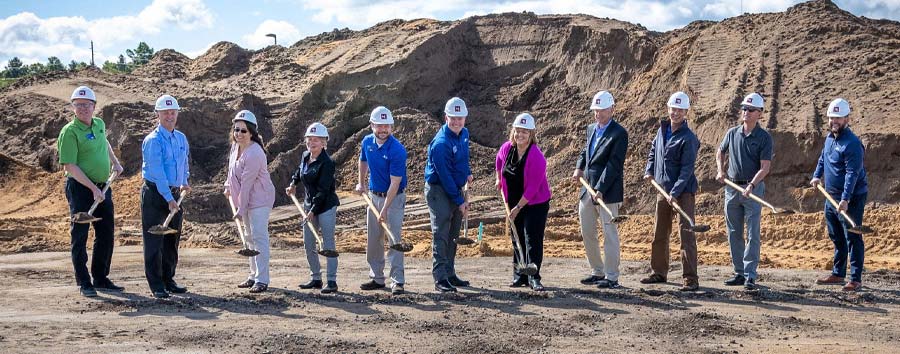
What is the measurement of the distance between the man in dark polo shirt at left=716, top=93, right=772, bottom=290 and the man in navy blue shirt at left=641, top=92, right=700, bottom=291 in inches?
15.2

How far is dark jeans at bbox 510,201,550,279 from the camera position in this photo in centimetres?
1013

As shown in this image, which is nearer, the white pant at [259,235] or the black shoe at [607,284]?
the white pant at [259,235]

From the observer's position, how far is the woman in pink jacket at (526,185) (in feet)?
32.8

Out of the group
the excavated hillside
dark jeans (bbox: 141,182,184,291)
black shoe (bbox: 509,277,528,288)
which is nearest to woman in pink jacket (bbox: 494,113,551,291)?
black shoe (bbox: 509,277,528,288)

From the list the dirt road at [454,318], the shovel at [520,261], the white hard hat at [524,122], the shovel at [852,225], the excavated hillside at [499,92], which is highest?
the excavated hillside at [499,92]

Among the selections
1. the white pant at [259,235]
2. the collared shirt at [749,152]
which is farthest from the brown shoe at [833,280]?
the white pant at [259,235]

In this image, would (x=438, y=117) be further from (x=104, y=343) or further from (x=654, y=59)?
(x=104, y=343)

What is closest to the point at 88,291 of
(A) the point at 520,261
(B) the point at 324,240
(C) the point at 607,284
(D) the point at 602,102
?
(B) the point at 324,240

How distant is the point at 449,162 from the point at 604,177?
5.11ft

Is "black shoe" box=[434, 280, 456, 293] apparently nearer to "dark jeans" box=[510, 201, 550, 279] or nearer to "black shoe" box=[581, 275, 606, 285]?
"dark jeans" box=[510, 201, 550, 279]

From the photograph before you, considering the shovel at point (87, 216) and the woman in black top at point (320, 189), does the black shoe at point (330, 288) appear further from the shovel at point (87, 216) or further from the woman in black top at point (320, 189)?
the shovel at point (87, 216)

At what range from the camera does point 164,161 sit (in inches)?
383

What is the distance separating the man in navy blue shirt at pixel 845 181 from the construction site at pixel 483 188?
425mm

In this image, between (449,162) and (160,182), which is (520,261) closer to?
(449,162)
